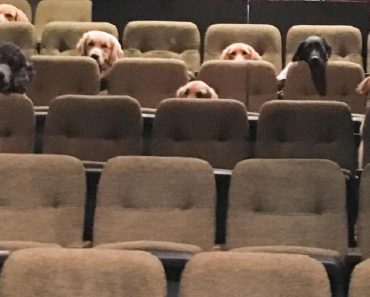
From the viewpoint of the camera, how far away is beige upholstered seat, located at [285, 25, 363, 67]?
92.4 inches

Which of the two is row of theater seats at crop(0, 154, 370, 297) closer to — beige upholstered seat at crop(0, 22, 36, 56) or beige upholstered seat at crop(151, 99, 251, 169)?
beige upholstered seat at crop(151, 99, 251, 169)

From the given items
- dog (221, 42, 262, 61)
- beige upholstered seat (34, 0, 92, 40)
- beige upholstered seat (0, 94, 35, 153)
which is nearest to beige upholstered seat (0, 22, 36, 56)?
beige upholstered seat (34, 0, 92, 40)

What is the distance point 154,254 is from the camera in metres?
1.07

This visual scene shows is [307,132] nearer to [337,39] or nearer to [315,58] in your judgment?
[315,58]

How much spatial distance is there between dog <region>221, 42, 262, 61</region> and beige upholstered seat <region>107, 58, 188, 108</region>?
36cm

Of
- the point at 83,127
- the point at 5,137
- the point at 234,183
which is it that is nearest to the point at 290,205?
the point at 234,183

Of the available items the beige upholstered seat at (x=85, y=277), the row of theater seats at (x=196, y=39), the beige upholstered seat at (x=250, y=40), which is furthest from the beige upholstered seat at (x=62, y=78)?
the beige upholstered seat at (x=85, y=277)

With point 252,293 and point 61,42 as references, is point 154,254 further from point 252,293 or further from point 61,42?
point 61,42

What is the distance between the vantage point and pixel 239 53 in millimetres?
2262

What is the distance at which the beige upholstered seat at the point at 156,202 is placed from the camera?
50.2 inches

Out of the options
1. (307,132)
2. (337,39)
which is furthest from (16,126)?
(337,39)

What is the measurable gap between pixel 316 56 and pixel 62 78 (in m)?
0.66

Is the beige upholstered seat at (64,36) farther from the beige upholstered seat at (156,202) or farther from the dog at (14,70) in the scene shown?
the beige upholstered seat at (156,202)

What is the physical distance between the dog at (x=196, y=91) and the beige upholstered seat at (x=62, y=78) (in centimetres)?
21
